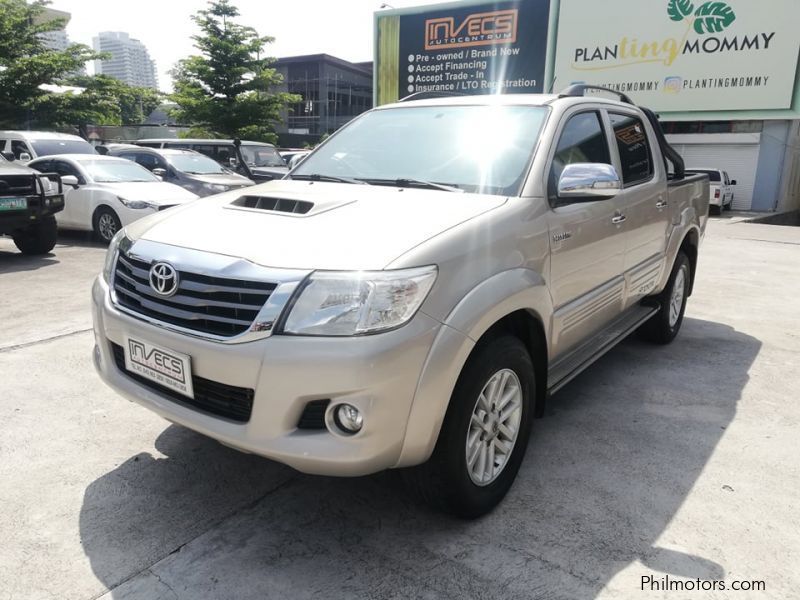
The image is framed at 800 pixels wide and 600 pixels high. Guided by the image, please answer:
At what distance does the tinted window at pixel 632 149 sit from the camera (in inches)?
157

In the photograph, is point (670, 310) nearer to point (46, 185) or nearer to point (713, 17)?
point (46, 185)

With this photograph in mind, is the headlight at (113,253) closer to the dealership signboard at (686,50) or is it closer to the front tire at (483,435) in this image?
the front tire at (483,435)

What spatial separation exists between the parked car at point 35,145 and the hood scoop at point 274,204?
11743 mm

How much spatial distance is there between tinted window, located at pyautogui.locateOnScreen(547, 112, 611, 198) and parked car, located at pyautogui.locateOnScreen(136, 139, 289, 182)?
11.1 m

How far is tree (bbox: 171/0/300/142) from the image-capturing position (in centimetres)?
2636

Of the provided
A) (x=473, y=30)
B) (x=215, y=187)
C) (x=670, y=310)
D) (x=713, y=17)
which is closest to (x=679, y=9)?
(x=713, y=17)

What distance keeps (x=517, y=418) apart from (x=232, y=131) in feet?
88.7

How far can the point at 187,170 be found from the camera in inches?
466

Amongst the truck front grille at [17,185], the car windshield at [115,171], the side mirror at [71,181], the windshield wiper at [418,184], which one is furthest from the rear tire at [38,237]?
the windshield wiper at [418,184]

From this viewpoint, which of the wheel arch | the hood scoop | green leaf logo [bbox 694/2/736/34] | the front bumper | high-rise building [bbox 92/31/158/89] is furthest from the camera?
high-rise building [bbox 92/31/158/89]

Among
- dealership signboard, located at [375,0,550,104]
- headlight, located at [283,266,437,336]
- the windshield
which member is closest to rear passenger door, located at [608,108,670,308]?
headlight, located at [283,266,437,336]

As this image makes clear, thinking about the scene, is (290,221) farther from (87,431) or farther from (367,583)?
(87,431)

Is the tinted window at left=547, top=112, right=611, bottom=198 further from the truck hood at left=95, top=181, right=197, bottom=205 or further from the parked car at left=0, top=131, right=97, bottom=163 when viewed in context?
the parked car at left=0, top=131, right=97, bottom=163

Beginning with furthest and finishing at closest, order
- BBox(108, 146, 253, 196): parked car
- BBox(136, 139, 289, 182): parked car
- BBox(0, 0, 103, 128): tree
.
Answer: BBox(0, 0, 103, 128): tree
BBox(136, 139, 289, 182): parked car
BBox(108, 146, 253, 196): parked car
